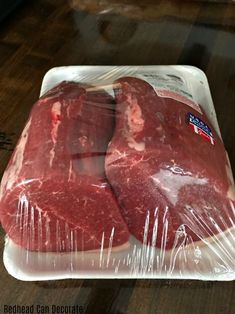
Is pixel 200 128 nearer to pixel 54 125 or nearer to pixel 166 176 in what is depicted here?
pixel 166 176

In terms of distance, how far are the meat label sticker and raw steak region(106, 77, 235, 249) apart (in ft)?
0.15

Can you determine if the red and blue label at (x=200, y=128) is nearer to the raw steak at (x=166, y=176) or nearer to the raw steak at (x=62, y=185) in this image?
the raw steak at (x=166, y=176)

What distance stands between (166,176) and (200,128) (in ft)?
0.47

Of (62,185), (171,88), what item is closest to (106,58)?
(171,88)

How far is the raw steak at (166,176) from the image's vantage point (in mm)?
739

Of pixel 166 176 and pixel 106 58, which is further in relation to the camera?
pixel 106 58

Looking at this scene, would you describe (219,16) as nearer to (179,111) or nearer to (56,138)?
(179,111)

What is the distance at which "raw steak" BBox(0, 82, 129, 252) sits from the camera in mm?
735

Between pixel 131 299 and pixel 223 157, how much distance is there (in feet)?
1.09

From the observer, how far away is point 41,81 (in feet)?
4.02

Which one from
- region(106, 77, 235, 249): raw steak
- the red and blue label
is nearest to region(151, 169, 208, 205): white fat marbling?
region(106, 77, 235, 249): raw steak

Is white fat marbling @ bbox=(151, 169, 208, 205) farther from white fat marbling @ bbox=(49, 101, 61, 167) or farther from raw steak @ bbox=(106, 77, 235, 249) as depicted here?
white fat marbling @ bbox=(49, 101, 61, 167)

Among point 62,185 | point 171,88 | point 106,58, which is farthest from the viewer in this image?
point 106,58

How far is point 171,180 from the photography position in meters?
0.75
